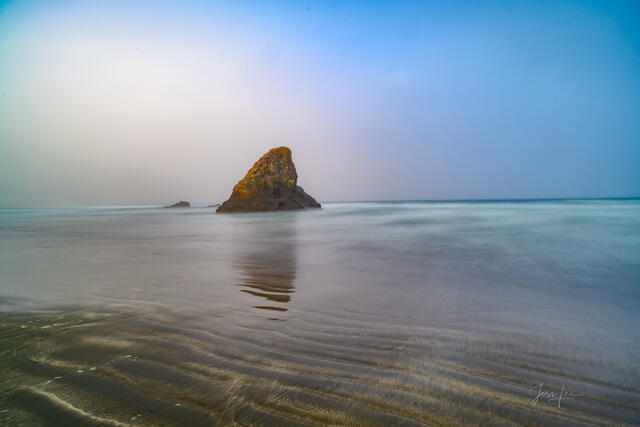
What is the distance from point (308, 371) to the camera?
1.94m

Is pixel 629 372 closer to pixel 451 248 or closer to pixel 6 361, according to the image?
pixel 6 361

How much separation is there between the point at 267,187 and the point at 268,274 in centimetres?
3829

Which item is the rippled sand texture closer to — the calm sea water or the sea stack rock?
the calm sea water

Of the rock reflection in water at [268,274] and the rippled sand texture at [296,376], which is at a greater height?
the rippled sand texture at [296,376]

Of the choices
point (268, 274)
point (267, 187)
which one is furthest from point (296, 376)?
point (267, 187)

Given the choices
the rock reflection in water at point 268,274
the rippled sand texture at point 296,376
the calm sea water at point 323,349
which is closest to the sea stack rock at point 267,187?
the rock reflection in water at point 268,274

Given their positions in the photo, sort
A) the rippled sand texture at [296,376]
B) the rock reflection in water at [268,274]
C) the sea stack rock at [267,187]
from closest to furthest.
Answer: the rippled sand texture at [296,376], the rock reflection in water at [268,274], the sea stack rock at [267,187]

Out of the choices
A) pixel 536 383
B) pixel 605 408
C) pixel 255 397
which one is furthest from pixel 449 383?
pixel 255 397

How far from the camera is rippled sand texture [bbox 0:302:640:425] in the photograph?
152 centimetres

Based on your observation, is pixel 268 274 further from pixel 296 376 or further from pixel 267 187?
pixel 267 187

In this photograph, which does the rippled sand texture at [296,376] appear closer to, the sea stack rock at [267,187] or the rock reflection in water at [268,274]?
the rock reflection in water at [268,274]

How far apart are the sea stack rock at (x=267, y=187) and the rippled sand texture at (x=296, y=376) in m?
39.6

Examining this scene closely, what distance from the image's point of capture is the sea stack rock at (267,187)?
4153cm

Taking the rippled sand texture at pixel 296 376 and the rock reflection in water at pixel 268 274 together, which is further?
the rock reflection in water at pixel 268 274
